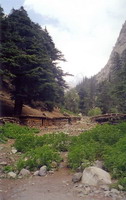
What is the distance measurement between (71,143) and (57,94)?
483 inches

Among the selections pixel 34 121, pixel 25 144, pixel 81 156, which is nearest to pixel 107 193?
pixel 81 156

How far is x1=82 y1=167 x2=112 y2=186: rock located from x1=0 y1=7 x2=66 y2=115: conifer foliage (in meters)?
13.9

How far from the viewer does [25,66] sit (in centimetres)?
2297

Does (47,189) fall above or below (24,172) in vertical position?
below

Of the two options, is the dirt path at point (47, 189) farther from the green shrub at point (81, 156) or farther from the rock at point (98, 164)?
the rock at point (98, 164)

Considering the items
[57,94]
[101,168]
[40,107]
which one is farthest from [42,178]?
[40,107]

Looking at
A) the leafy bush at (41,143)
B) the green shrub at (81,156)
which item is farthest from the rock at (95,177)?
the leafy bush at (41,143)

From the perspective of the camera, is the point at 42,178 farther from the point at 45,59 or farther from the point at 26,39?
the point at 26,39

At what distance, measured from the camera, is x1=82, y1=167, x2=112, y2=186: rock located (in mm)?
8172

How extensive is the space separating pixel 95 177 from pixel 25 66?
1619 cm

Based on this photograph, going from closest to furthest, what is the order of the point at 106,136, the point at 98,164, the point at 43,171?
the point at 43,171 < the point at 98,164 < the point at 106,136

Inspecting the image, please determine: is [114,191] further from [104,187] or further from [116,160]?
[116,160]

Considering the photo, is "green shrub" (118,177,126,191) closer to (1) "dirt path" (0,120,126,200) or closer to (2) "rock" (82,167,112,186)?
(2) "rock" (82,167,112,186)

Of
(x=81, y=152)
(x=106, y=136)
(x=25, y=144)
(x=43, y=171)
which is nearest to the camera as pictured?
(x=43, y=171)
